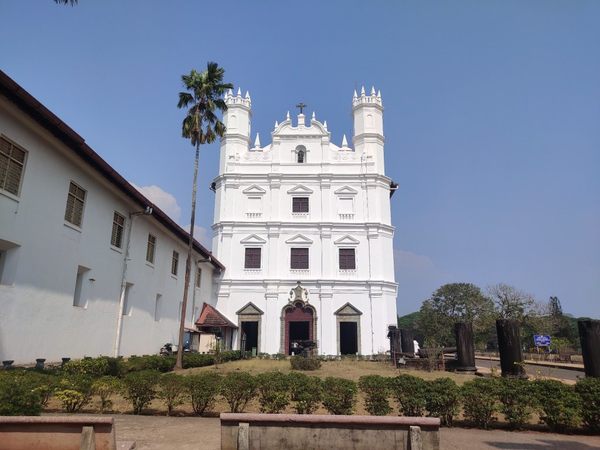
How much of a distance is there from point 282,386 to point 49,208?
922 centimetres

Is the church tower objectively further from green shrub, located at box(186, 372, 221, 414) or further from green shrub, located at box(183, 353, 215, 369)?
green shrub, located at box(186, 372, 221, 414)

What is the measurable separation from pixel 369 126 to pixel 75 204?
27.4 metres

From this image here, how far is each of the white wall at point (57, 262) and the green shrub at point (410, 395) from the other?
32.7 ft

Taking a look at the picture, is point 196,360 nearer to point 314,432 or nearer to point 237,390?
point 237,390

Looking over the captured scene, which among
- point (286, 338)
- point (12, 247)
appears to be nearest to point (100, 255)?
point (12, 247)

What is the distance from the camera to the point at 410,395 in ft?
27.9

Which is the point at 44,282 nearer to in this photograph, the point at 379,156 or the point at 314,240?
the point at 314,240

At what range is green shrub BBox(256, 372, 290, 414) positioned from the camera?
27.1 feet

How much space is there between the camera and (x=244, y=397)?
884 cm

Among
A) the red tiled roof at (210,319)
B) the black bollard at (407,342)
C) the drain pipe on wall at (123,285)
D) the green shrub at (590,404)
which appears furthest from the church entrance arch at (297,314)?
→ the green shrub at (590,404)

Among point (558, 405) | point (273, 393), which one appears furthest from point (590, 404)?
point (273, 393)

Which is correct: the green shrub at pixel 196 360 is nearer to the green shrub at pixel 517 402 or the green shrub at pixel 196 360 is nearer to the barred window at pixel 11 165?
the barred window at pixel 11 165

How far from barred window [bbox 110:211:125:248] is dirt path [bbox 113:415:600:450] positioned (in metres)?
9.83

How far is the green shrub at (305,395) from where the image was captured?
8.34m
